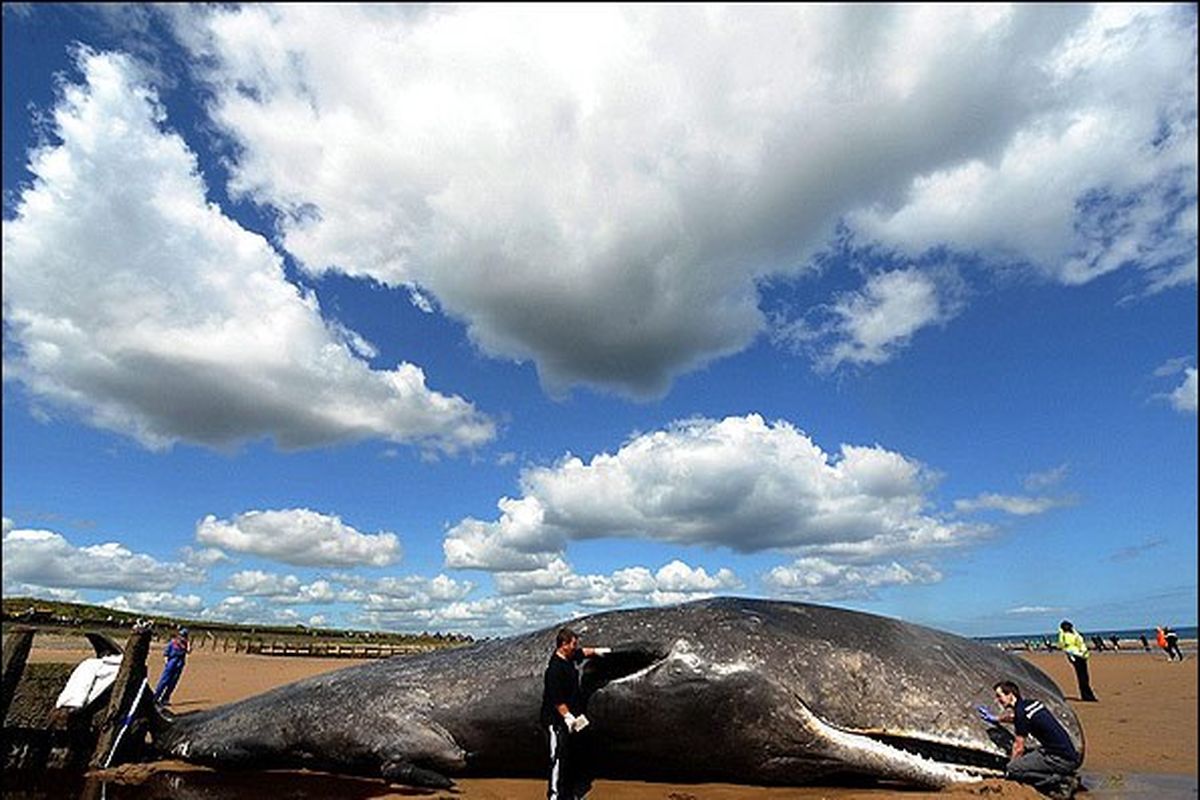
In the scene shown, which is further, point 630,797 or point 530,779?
point 530,779

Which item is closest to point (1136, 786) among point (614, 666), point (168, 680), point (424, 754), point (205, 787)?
point (614, 666)

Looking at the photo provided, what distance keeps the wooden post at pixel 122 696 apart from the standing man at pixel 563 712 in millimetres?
5364

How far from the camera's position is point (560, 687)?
7574 mm

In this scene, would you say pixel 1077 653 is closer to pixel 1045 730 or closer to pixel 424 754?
pixel 1045 730

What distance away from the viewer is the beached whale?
754 centimetres

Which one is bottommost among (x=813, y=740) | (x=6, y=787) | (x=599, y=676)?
(x=6, y=787)

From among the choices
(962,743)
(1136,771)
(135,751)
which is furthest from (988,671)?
(135,751)

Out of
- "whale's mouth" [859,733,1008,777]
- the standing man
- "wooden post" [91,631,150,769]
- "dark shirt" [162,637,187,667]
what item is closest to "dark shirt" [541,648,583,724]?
the standing man

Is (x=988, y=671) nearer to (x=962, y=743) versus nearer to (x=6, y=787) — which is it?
(x=962, y=743)

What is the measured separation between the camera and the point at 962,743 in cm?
748

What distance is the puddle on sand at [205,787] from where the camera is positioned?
8.00 m

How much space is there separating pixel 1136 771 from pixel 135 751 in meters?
11.8

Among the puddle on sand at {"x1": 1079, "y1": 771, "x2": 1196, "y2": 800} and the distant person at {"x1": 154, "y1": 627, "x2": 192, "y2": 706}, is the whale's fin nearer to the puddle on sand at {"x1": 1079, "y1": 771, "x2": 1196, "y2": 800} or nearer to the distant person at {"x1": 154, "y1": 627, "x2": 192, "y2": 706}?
the puddle on sand at {"x1": 1079, "y1": 771, "x2": 1196, "y2": 800}

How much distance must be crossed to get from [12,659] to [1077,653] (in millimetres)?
18602
